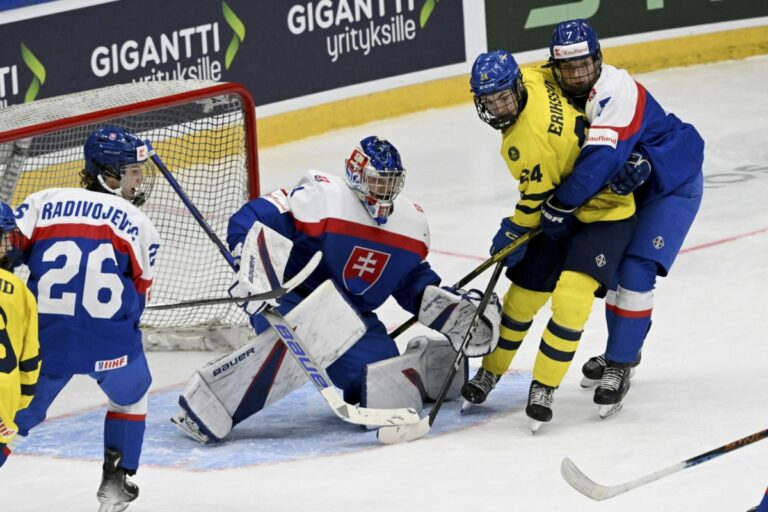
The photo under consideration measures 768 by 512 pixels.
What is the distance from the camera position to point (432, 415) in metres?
4.74

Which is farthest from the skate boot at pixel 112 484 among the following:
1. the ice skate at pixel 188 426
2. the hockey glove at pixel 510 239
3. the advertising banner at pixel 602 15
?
the advertising banner at pixel 602 15

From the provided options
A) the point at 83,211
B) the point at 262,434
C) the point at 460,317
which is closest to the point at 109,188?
the point at 83,211

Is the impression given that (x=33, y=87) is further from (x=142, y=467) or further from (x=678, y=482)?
(x=678, y=482)

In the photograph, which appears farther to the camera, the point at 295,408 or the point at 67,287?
the point at 295,408

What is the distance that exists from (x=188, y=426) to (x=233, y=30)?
3.69m

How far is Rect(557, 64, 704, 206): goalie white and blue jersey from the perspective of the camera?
14.9 feet

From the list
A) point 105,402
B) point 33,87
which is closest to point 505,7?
point 33,87

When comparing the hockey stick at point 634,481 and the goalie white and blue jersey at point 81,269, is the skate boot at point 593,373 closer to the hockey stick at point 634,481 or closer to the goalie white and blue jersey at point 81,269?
the hockey stick at point 634,481

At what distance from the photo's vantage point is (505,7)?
29.5 feet

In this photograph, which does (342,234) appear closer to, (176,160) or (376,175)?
(376,175)

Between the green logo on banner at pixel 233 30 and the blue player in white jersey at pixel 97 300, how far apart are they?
13.2ft

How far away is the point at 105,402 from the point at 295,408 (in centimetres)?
67

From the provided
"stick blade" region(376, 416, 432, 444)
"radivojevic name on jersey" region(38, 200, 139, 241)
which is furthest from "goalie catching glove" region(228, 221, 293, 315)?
"radivojevic name on jersey" region(38, 200, 139, 241)

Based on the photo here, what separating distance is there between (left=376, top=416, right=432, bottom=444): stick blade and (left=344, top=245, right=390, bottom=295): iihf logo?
18.5 inches
